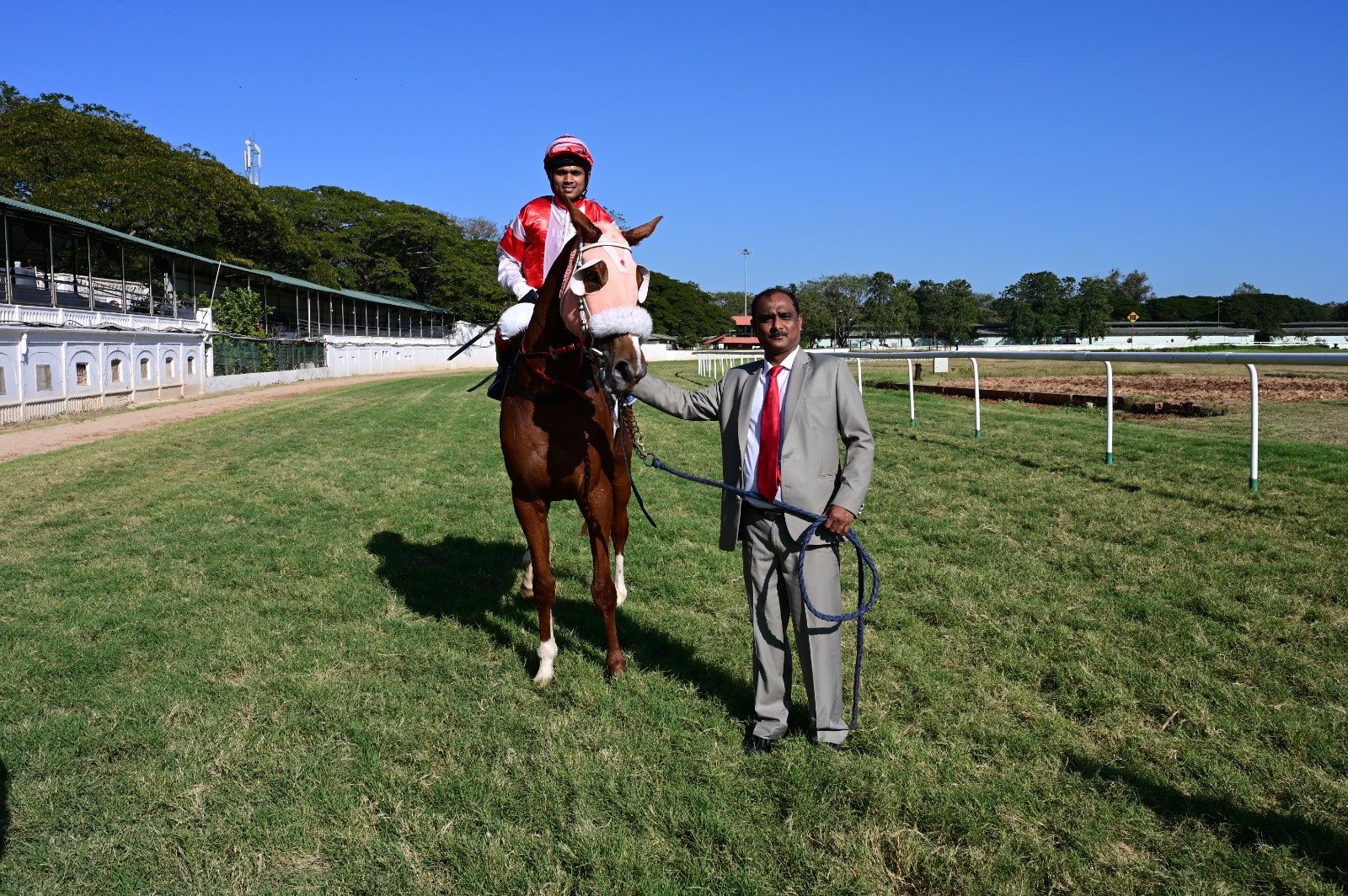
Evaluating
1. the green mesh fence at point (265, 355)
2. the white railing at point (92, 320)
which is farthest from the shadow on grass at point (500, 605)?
the green mesh fence at point (265, 355)

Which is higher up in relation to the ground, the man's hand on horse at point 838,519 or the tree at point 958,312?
the tree at point 958,312

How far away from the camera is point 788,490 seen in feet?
10.5

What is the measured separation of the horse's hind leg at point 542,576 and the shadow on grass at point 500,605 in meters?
0.20

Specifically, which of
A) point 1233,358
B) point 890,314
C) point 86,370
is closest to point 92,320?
point 86,370

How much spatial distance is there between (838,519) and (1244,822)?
5.58ft

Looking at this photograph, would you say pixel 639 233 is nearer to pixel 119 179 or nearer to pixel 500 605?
pixel 500 605

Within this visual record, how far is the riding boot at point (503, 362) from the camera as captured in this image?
14.9 feet

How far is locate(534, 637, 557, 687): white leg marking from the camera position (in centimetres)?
406

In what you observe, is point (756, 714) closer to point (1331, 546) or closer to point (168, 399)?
point (1331, 546)

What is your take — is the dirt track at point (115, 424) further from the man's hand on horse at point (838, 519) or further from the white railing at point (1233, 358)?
the white railing at point (1233, 358)

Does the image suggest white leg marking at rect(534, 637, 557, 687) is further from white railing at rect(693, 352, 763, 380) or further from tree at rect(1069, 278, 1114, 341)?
tree at rect(1069, 278, 1114, 341)

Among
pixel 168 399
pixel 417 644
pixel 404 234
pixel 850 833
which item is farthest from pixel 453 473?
pixel 404 234

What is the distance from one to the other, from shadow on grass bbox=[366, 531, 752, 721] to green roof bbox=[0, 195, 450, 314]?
2209cm

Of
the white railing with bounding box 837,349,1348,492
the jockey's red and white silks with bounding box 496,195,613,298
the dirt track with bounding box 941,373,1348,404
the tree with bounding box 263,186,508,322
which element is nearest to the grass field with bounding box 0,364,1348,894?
the white railing with bounding box 837,349,1348,492
